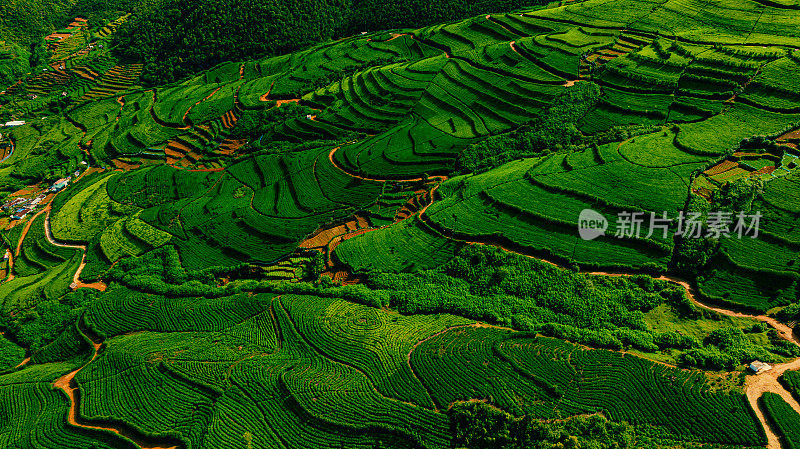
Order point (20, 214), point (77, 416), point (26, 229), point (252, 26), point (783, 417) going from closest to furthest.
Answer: point (783, 417) < point (77, 416) < point (26, 229) < point (20, 214) < point (252, 26)

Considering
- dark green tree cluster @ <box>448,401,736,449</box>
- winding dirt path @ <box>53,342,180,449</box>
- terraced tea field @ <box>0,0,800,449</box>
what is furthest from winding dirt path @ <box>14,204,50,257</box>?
dark green tree cluster @ <box>448,401,736,449</box>

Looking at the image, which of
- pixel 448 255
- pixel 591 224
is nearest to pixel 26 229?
pixel 448 255

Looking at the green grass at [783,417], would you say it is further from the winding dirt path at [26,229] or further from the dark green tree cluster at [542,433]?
the winding dirt path at [26,229]

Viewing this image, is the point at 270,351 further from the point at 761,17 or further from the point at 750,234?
the point at 761,17

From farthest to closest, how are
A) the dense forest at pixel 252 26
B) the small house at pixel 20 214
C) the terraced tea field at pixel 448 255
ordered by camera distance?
the dense forest at pixel 252 26 < the small house at pixel 20 214 < the terraced tea field at pixel 448 255

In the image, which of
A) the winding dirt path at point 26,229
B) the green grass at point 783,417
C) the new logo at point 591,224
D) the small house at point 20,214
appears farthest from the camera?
the small house at point 20,214

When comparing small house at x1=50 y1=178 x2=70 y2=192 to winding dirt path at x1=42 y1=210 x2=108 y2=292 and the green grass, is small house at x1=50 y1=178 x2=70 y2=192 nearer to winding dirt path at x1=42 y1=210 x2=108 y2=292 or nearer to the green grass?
winding dirt path at x1=42 y1=210 x2=108 y2=292

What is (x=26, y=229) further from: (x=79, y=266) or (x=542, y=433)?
(x=542, y=433)

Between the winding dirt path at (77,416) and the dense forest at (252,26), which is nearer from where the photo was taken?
the winding dirt path at (77,416)

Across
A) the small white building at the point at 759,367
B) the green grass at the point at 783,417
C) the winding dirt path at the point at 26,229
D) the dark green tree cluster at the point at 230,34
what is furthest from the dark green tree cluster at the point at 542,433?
the dark green tree cluster at the point at 230,34
